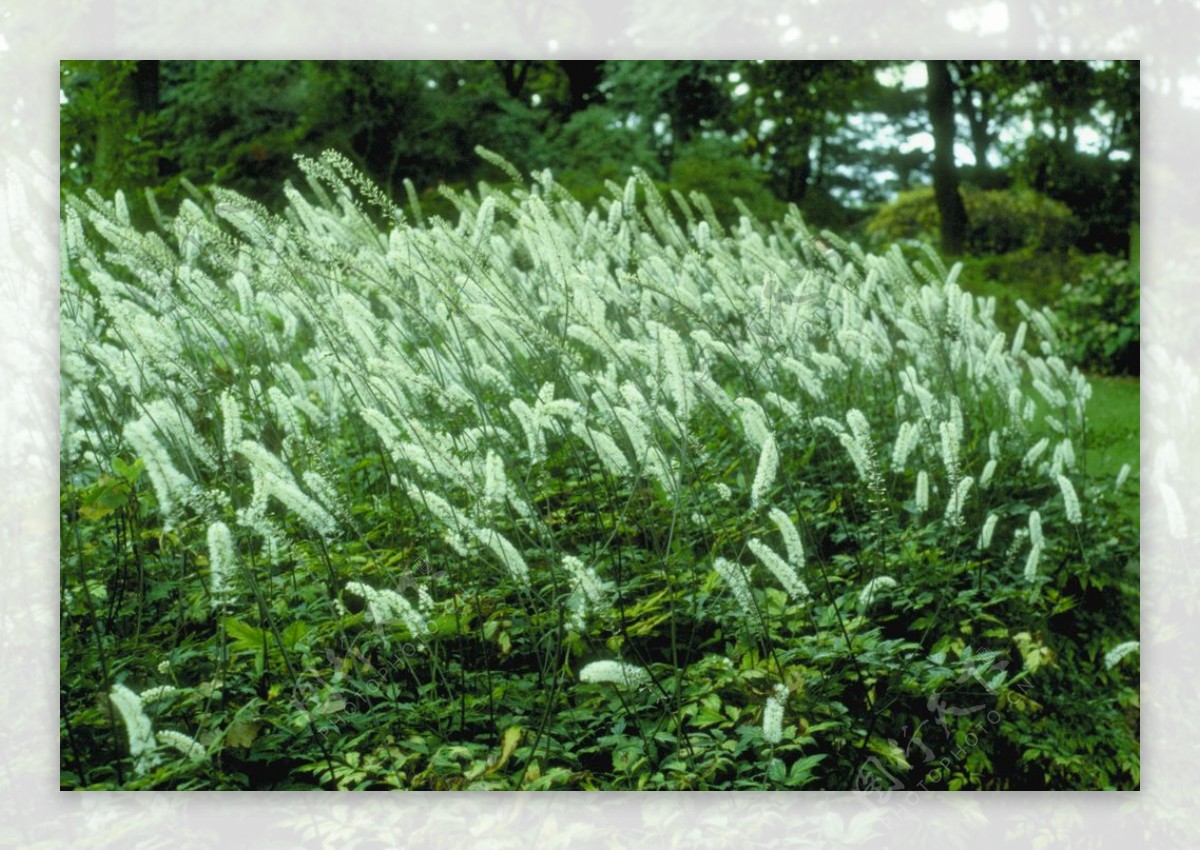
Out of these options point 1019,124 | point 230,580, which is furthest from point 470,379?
point 1019,124

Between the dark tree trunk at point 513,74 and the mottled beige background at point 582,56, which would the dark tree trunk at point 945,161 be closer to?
the mottled beige background at point 582,56

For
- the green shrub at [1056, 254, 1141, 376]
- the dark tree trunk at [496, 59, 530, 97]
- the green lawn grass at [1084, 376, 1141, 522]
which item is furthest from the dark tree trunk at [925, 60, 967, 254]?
the dark tree trunk at [496, 59, 530, 97]

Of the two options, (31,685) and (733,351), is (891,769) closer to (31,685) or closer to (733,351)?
(733,351)

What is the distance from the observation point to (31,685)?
2.57 m

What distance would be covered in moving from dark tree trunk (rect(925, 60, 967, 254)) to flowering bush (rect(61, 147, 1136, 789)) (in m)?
0.19

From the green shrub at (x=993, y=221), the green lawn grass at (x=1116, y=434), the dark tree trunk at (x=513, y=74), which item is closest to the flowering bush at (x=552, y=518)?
the green lawn grass at (x=1116, y=434)

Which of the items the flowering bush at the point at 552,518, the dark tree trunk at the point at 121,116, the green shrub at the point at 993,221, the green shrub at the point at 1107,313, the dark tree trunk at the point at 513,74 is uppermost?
the dark tree trunk at the point at 513,74

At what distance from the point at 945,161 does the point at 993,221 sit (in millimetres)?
201

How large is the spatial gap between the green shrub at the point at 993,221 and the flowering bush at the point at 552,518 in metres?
0.16

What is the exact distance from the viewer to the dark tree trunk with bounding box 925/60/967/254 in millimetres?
2793

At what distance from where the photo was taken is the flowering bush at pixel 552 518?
2.33m

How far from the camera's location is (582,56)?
9.17ft

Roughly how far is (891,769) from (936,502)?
2.13ft

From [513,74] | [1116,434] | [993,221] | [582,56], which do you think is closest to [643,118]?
[582,56]
